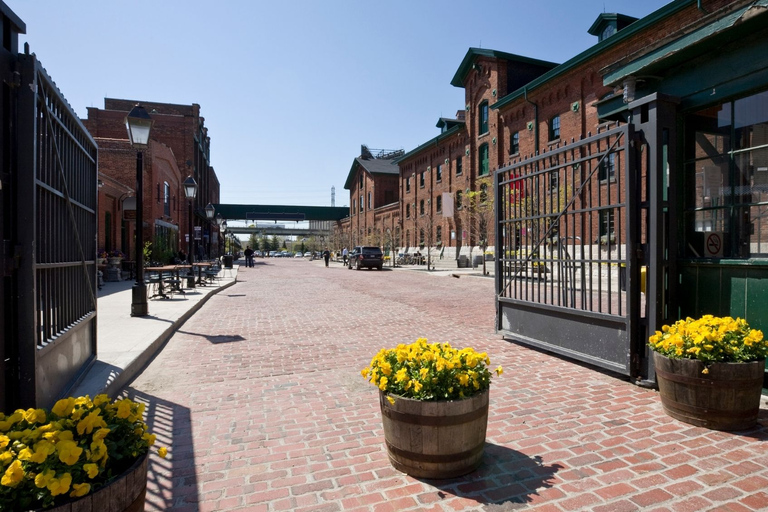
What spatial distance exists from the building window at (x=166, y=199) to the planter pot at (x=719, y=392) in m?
31.3

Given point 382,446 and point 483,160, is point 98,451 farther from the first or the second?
point 483,160

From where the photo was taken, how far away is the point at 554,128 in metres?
27.7

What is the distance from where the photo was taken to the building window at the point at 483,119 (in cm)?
3519

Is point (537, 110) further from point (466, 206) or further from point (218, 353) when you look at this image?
point (218, 353)

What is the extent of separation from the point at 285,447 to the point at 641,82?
5766 millimetres

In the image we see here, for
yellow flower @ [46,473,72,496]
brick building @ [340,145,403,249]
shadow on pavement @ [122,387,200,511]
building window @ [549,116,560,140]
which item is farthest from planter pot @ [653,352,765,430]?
brick building @ [340,145,403,249]

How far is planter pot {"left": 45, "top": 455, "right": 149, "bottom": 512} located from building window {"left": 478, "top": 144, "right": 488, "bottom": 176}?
3523 centimetres

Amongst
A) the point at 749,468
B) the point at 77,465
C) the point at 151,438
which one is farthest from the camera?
the point at 749,468

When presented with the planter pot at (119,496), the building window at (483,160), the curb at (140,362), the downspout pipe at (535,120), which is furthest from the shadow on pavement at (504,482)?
the building window at (483,160)

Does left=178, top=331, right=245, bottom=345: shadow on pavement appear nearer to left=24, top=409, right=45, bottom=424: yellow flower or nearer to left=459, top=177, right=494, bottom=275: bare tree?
left=24, top=409, right=45, bottom=424: yellow flower

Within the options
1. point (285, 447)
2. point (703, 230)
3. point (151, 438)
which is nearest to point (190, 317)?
point (285, 447)

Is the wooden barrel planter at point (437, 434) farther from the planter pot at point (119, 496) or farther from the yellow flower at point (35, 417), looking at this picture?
the yellow flower at point (35, 417)

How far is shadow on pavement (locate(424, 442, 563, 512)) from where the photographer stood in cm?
284

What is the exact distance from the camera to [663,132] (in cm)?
509
